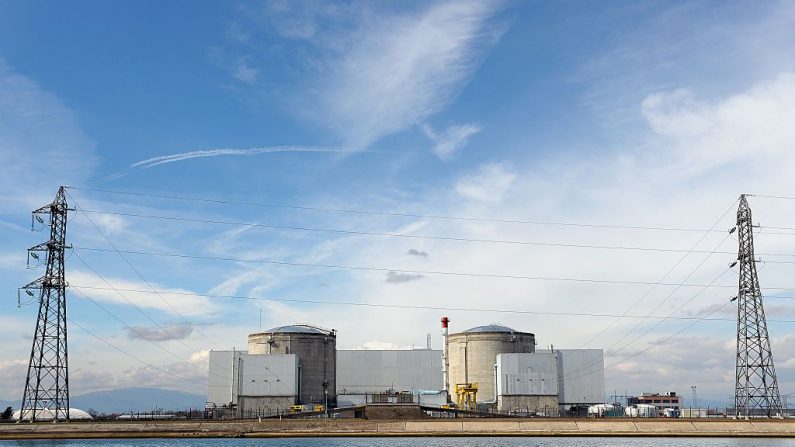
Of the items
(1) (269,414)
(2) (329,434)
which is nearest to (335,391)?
(1) (269,414)

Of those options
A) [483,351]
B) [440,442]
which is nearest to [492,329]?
[483,351]

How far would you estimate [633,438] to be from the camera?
70.8 m

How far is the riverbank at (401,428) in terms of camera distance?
73.4 m

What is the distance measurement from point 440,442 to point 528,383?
136ft

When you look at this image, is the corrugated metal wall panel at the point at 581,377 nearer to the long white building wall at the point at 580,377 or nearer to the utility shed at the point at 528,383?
the long white building wall at the point at 580,377

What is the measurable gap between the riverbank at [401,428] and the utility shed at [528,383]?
24.5 meters

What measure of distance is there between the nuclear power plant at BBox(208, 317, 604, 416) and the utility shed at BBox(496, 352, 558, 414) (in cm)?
13

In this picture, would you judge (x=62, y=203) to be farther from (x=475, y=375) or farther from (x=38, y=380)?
(x=475, y=375)

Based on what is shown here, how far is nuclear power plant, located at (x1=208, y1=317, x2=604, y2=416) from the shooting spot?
342 ft

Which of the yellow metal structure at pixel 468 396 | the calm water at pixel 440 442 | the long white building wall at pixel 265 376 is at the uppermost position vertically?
the long white building wall at pixel 265 376

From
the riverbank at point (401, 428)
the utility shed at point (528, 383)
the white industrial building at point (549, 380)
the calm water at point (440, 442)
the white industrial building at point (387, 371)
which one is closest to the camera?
the calm water at point (440, 442)

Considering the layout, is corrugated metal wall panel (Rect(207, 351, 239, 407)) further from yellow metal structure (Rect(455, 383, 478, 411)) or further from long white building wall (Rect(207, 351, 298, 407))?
yellow metal structure (Rect(455, 383, 478, 411))

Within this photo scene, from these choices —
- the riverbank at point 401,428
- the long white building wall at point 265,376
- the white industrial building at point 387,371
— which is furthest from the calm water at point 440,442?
the white industrial building at point 387,371

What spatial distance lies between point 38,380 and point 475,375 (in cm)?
5921
